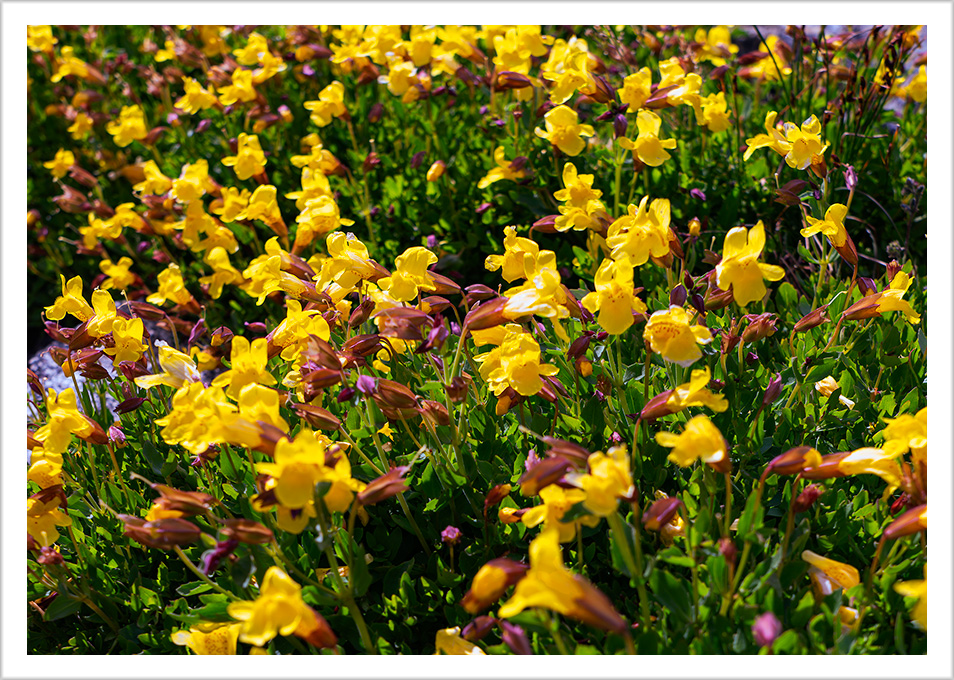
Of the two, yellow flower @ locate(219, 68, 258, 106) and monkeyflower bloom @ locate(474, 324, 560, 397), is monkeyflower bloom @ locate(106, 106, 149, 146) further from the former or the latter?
monkeyflower bloom @ locate(474, 324, 560, 397)

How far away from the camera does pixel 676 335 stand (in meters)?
1.63

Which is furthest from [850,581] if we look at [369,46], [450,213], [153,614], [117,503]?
[369,46]

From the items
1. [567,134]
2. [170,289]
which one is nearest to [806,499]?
[567,134]

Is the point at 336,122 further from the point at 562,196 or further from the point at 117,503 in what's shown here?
the point at 117,503

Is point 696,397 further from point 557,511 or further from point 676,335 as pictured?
point 557,511

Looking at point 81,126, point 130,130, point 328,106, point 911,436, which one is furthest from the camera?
point 81,126

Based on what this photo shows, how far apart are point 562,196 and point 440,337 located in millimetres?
1023

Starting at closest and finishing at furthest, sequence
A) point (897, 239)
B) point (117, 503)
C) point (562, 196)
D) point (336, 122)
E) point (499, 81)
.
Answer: point (117, 503)
point (562, 196)
point (499, 81)
point (897, 239)
point (336, 122)

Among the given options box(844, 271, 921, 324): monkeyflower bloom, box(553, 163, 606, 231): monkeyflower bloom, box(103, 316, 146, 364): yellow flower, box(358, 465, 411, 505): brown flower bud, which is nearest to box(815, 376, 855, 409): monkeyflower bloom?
box(844, 271, 921, 324): monkeyflower bloom

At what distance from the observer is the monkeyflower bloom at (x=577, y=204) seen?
225cm

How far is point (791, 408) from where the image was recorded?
2078 mm

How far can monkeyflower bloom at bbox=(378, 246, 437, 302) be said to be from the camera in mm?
1887

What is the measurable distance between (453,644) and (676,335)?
0.83 m

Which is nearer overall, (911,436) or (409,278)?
Result: (911,436)
